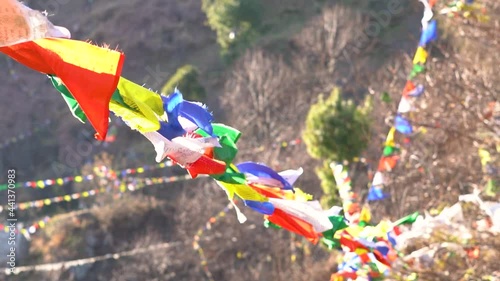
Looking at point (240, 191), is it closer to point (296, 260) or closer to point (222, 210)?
point (296, 260)

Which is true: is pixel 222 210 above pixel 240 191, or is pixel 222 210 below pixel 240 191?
below

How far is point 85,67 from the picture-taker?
2506mm

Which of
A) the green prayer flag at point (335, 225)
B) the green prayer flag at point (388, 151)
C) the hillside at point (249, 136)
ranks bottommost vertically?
the hillside at point (249, 136)

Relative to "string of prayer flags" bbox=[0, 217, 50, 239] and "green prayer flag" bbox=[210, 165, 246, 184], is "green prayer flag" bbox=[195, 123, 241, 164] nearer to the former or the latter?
"green prayer flag" bbox=[210, 165, 246, 184]

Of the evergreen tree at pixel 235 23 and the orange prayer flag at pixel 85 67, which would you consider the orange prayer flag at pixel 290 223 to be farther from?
the evergreen tree at pixel 235 23

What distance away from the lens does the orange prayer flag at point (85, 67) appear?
250 cm

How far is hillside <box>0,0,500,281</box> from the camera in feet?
28.3

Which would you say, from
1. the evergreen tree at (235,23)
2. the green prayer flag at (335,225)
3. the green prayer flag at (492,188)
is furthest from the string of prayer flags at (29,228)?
the evergreen tree at (235,23)

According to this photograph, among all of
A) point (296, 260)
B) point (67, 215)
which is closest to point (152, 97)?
point (296, 260)

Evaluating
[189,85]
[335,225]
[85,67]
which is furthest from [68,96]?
[189,85]

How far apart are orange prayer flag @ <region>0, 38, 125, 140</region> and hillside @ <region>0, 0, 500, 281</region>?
3335 mm

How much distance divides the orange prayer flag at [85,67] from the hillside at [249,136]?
334 centimetres

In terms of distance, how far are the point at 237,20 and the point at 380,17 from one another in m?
3.86

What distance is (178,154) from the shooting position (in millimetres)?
2918
